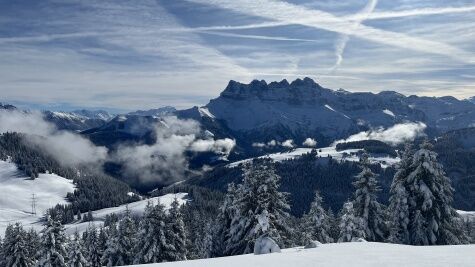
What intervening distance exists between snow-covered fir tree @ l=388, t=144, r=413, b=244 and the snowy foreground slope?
19.6 metres

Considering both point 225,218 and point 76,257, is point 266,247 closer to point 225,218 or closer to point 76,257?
point 225,218

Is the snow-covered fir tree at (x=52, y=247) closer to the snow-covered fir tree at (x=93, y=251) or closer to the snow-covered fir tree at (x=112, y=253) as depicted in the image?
the snow-covered fir tree at (x=112, y=253)

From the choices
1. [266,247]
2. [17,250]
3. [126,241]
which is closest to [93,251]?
[17,250]

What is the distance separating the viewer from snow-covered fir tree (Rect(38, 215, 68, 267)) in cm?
5184

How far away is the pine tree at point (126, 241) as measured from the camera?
185 ft

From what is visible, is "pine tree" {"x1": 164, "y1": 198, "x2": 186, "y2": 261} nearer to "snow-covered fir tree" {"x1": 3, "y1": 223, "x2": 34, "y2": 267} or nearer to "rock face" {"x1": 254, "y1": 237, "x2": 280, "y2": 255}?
"snow-covered fir tree" {"x1": 3, "y1": 223, "x2": 34, "y2": 267}

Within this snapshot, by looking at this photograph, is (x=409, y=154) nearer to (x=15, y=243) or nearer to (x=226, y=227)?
(x=226, y=227)

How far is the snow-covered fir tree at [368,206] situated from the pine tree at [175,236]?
20526 mm

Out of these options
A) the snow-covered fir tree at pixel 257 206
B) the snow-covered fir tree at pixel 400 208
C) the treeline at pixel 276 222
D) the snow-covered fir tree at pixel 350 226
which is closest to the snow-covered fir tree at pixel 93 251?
the treeline at pixel 276 222

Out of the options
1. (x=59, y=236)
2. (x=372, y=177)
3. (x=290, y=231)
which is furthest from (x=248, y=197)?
(x=59, y=236)

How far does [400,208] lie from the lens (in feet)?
128

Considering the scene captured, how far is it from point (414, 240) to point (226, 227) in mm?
24237

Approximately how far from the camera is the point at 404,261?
1581 centimetres

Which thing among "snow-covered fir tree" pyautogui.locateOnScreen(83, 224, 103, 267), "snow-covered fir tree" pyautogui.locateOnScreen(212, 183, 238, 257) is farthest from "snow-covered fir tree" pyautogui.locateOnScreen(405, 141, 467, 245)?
"snow-covered fir tree" pyautogui.locateOnScreen(83, 224, 103, 267)
